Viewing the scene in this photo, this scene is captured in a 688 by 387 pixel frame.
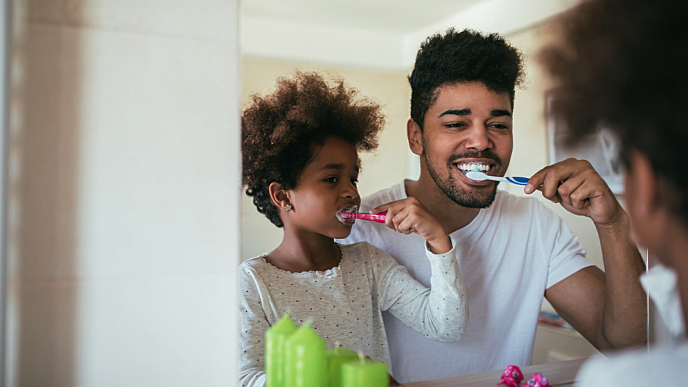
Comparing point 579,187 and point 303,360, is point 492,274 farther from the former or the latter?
point 303,360

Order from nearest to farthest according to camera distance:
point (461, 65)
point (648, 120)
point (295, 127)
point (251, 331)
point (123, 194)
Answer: point (648, 120), point (123, 194), point (251, 331), point (295, 127), point (461, 65)

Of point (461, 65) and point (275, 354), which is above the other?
point (461, 65)

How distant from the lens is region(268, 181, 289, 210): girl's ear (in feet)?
2.77

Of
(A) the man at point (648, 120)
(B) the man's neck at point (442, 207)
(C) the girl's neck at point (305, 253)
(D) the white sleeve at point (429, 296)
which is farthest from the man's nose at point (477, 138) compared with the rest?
(A) the man at point (648, 120)

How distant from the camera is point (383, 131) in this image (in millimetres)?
948

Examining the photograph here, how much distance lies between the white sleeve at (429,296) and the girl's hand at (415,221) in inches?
0.9

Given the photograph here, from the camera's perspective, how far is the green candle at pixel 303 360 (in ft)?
2.26

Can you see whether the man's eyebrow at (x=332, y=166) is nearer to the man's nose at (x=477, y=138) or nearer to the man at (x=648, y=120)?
the man's nose at (x=477, y=138)

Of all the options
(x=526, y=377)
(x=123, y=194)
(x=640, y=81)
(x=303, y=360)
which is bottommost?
(x=526, y=377)

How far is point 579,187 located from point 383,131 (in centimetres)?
45

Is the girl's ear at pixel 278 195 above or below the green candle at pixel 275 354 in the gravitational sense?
above

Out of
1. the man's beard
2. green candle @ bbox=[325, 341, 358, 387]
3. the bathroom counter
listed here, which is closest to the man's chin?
the man's beard

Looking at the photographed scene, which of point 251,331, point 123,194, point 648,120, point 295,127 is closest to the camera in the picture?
point 648,120

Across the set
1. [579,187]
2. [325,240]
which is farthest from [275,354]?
[579,187]
